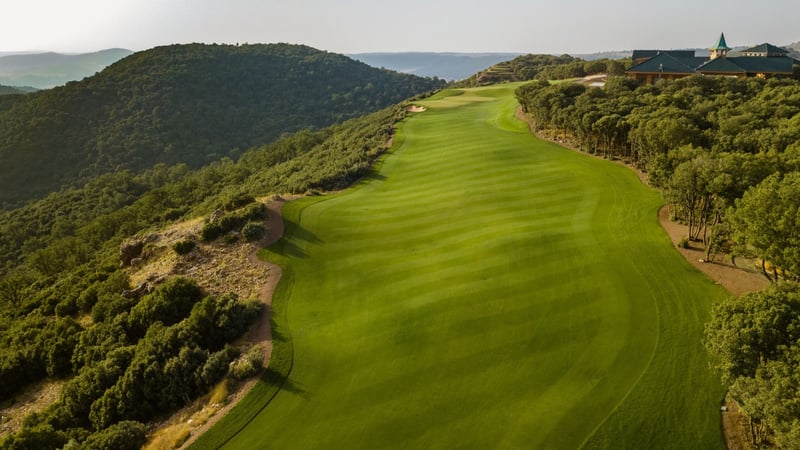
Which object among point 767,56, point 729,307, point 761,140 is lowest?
point 729,307

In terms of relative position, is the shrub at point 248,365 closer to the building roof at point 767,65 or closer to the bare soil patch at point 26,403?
the bare soil patch at point 26,403

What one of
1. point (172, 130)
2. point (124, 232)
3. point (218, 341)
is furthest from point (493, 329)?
point (172, 130)

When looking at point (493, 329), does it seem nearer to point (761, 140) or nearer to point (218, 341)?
point (218, 341)

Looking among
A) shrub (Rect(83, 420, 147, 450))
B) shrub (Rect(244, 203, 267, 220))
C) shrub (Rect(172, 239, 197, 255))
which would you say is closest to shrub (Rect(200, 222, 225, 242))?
shrub (Rect(172, 239, 197, 255))

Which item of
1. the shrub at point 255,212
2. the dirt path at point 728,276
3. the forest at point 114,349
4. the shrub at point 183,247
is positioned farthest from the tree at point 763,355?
the shrub at point 183,247

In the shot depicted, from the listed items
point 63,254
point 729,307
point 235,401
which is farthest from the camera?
point 63,254

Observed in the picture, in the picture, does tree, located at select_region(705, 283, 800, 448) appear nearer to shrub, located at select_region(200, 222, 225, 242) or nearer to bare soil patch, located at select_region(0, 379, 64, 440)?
bare soil patch, located at select_region(0, 379, 64, 440)
